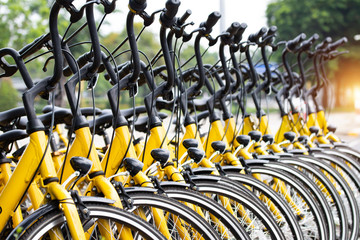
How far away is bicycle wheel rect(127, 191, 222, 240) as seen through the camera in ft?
6.16

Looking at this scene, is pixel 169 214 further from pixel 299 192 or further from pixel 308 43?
pixel 308 43

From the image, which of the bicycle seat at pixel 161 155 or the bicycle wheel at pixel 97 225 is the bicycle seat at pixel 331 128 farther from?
the bicycle wheel at pixel 97 225

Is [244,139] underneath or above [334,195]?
above

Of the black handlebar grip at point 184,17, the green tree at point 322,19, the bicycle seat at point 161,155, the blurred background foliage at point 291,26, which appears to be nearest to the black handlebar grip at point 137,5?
the black handlebar grip at point 184,17

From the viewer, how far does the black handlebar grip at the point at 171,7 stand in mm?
2070

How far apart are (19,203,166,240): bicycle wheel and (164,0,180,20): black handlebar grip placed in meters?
0.96

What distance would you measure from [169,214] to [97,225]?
35 centimetres

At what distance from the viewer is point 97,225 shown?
71.5 inches

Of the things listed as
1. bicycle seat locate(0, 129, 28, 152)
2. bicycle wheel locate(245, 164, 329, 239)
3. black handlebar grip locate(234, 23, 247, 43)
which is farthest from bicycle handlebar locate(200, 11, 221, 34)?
bicycle seat locate(0, 129, 28, 152)

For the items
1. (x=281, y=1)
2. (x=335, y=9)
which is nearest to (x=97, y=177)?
(x=335, y=9)

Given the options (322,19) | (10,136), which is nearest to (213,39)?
(10,136)

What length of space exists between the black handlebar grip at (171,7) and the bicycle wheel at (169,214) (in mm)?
857

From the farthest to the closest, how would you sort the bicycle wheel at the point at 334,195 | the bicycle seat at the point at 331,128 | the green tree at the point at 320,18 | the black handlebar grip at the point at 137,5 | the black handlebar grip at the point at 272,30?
the green tree at the point at 320,18 → the bicycle seat at the point at 331,128 → the black handlebar grip at the point at 272,30 → the bicycle wheel at the point at 334,195 → the black handlebar grip at the point at 137,5

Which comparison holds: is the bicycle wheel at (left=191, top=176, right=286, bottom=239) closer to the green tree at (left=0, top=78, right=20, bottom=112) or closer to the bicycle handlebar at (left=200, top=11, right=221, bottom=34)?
the bicycle handlebar at (left=200, top=11, right=221, bottom=34)
